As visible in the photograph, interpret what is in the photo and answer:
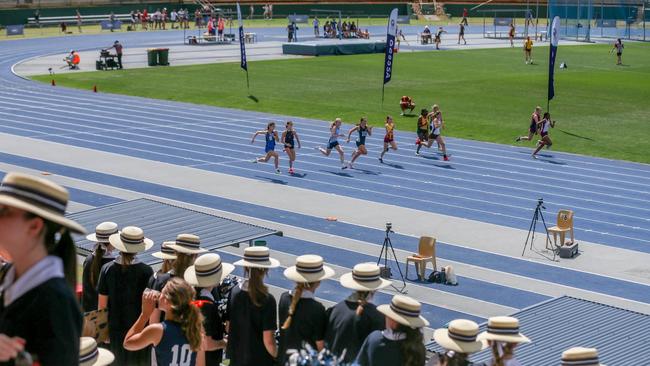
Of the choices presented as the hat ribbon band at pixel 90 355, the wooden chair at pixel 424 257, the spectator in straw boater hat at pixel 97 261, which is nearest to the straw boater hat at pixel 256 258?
the spectator in straw boater hat at pixel 97 261

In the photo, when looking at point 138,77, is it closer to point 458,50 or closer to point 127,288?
point 458,50

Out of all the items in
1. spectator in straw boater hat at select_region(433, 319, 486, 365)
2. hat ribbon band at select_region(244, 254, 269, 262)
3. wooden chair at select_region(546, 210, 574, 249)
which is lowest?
wooden chair at select_region(546, 210, 574, 249)

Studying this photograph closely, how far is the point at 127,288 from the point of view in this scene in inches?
350

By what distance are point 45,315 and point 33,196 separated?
37cm

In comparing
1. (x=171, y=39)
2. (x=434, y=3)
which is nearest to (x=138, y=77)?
(x=171, y=39)

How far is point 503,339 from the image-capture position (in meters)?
6.64

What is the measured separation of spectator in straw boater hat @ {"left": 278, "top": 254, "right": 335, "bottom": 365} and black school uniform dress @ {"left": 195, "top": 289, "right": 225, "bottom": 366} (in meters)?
0.51

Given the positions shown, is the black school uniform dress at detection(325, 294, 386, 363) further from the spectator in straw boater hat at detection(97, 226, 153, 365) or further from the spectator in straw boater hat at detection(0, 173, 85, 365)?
the spectator in straw boater hat at detection(0, 173, 85, 365)

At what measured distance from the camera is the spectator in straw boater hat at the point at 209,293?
7.79 m

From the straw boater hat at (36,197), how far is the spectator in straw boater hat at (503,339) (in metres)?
3.97

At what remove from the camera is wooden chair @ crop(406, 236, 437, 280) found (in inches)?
669

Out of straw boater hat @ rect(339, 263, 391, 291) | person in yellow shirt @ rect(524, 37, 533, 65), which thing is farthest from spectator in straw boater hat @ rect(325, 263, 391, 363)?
person in yellow shirt @ rect(524, 37, 533, 65)

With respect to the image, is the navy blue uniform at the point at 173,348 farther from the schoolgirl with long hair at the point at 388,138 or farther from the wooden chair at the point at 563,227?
the schoolgirl with long hair at the point at 388,138

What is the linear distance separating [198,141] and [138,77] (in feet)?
59.7
